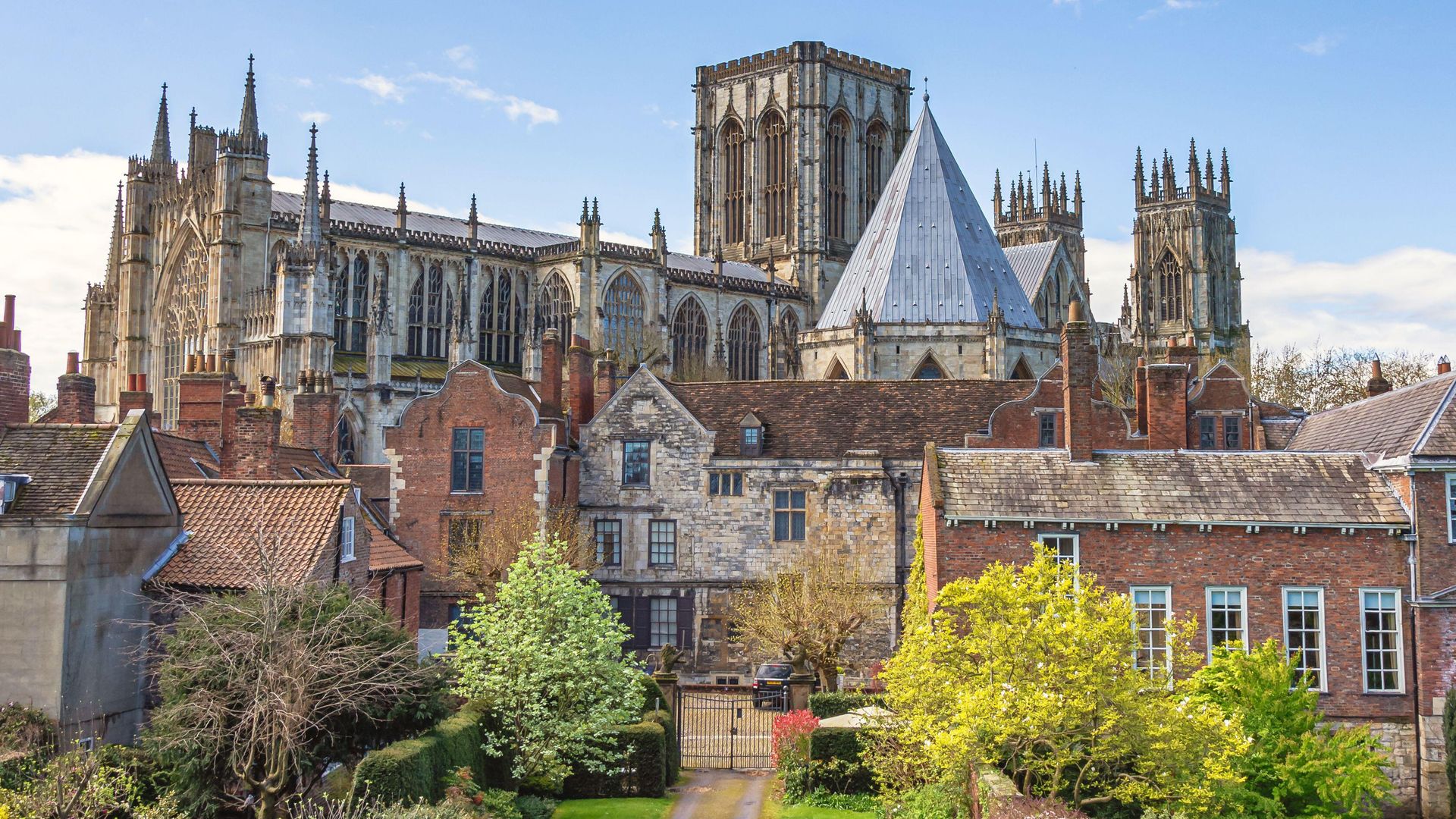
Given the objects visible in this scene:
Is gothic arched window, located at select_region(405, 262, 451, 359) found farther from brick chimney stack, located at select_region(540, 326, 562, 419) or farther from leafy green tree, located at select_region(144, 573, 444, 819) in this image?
leafy green tree, located at select_region(144, 573, 444, 819)

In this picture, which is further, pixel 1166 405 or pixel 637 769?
pixel 1166 405

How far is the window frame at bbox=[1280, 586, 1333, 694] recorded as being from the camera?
91.3ft

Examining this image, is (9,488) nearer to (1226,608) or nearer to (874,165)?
(1226,608)

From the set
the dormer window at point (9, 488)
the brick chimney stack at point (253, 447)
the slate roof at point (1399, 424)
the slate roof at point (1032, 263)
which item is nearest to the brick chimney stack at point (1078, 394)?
the slate roof at point (1399, 424)

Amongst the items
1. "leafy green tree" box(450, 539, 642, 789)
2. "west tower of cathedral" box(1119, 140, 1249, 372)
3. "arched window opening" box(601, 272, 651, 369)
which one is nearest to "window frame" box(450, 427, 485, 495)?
"leafy green tree" box(450, 539, 642, 789)

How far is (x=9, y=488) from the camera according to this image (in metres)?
24.1

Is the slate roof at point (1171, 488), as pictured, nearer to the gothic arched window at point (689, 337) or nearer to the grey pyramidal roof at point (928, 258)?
the grey pyramidal roof at point (928, 258)

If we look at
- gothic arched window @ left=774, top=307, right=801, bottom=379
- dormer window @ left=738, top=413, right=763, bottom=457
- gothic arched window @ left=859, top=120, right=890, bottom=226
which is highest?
gothic arched window @ left=859, top=120, right=890, bottom=226

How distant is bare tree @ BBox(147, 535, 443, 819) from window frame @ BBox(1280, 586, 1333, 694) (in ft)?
52.4

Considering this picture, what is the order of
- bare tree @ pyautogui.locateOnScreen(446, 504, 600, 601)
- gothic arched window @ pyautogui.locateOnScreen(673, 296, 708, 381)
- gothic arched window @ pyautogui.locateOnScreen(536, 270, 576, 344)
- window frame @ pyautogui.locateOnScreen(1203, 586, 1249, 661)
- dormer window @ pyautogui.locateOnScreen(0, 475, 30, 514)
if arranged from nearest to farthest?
dormer window @ pyautogui.locateOnScreen(0, 475, 30, 514) < window frame @ pyautogui.locateOnScreen(1203, 586, 1249, 661) < bare tree @ pyautogui.locateOnScreen(446, 504, 600, 601) < gothic arched window @ pyautogui.locateOnScreen(536, 270, 576, 344) < gothic arched window @ pyautogui.locateOnScreen(673, 296, 708, 381)

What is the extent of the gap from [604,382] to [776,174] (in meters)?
62.7

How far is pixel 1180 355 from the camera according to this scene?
132 ft

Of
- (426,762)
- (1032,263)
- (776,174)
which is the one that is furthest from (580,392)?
(776,174)

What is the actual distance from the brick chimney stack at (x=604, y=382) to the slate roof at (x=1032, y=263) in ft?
153
